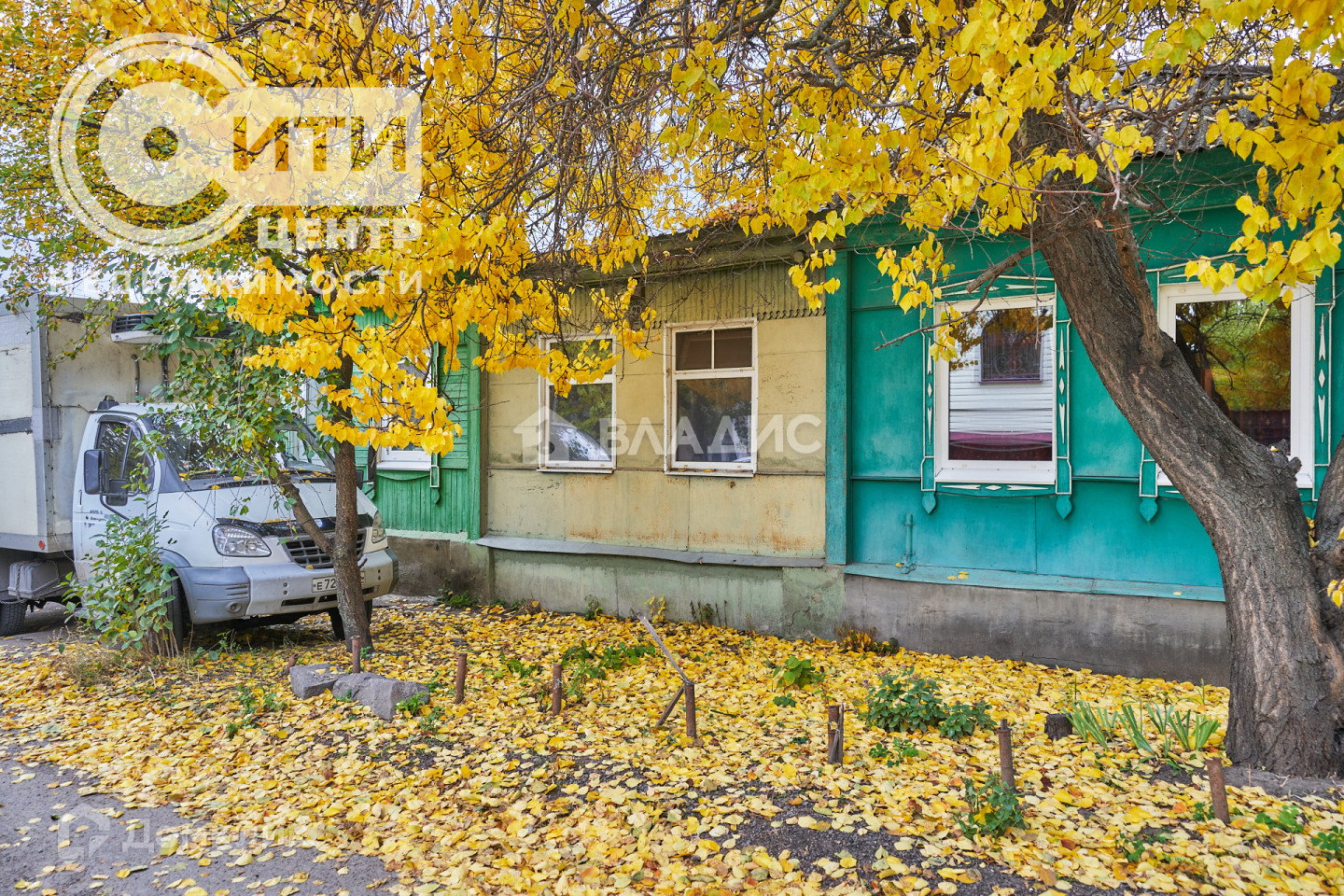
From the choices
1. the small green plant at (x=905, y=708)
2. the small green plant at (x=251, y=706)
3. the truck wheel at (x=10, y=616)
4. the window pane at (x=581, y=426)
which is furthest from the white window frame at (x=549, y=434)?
the truck wheel at (x=10, y=616)

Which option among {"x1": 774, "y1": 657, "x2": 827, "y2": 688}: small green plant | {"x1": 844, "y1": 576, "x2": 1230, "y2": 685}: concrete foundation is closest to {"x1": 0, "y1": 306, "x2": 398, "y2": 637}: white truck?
{"x1": 774, "y1": 657, "x2": 827, "y2": 688}: small green plant

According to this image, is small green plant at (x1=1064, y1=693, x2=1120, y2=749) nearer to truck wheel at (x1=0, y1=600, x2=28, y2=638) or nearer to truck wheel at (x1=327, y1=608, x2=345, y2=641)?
truck wheel at (x1=327, y1=608, x2=345, y2=641)

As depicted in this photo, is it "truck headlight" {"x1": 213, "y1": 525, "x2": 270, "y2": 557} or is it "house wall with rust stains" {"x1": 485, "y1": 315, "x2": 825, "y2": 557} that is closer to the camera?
"truck headlight" {"x1": 213, "y1": 525, "x2": 270, "y2": 557}

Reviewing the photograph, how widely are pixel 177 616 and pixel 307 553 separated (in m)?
1.11

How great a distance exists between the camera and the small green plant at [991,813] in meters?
3.64

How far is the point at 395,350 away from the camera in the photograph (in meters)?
5.03

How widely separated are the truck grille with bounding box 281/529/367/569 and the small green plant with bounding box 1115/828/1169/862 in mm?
6053

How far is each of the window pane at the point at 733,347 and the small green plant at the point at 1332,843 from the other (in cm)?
588

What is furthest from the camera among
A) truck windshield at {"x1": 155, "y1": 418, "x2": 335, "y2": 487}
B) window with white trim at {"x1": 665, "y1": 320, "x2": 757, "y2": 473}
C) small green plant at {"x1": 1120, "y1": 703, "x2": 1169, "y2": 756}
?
window with white trim at {"x1": 665, "y1": 320, "x2": 757, "y2": 473}

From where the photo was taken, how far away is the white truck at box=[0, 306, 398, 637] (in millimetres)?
6969

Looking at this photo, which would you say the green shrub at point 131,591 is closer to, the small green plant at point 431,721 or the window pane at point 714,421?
the small green plant at point 431,721

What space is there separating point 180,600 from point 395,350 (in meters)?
3.74

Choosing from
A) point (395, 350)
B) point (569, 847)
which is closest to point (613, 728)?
point (569, 847)

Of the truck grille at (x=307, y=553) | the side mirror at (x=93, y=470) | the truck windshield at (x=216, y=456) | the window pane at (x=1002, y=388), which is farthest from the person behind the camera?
the side mirror at (x=93, y=470)
